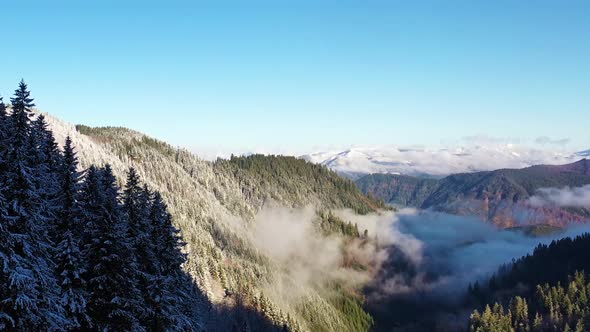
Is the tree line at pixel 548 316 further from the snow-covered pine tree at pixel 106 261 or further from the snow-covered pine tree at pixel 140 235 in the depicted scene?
the snow-covered pine tree at pixel 106 261

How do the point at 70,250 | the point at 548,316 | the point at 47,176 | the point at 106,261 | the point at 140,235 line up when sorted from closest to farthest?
the point at 70,250 < the point at 47,176 < the point at 106,261 < the point at 140,235 < the point at 548,316

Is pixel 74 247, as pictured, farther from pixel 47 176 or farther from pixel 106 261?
pixel 47 176

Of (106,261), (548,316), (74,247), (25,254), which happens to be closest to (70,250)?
(74,247)

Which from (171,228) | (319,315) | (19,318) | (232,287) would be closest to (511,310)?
(319,315)

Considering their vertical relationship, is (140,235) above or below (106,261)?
above

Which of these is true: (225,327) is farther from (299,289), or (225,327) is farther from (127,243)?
(127,243)

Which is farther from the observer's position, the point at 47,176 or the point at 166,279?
the point at 166,279

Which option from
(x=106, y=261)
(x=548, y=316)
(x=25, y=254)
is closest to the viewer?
(x=25, y=254)
